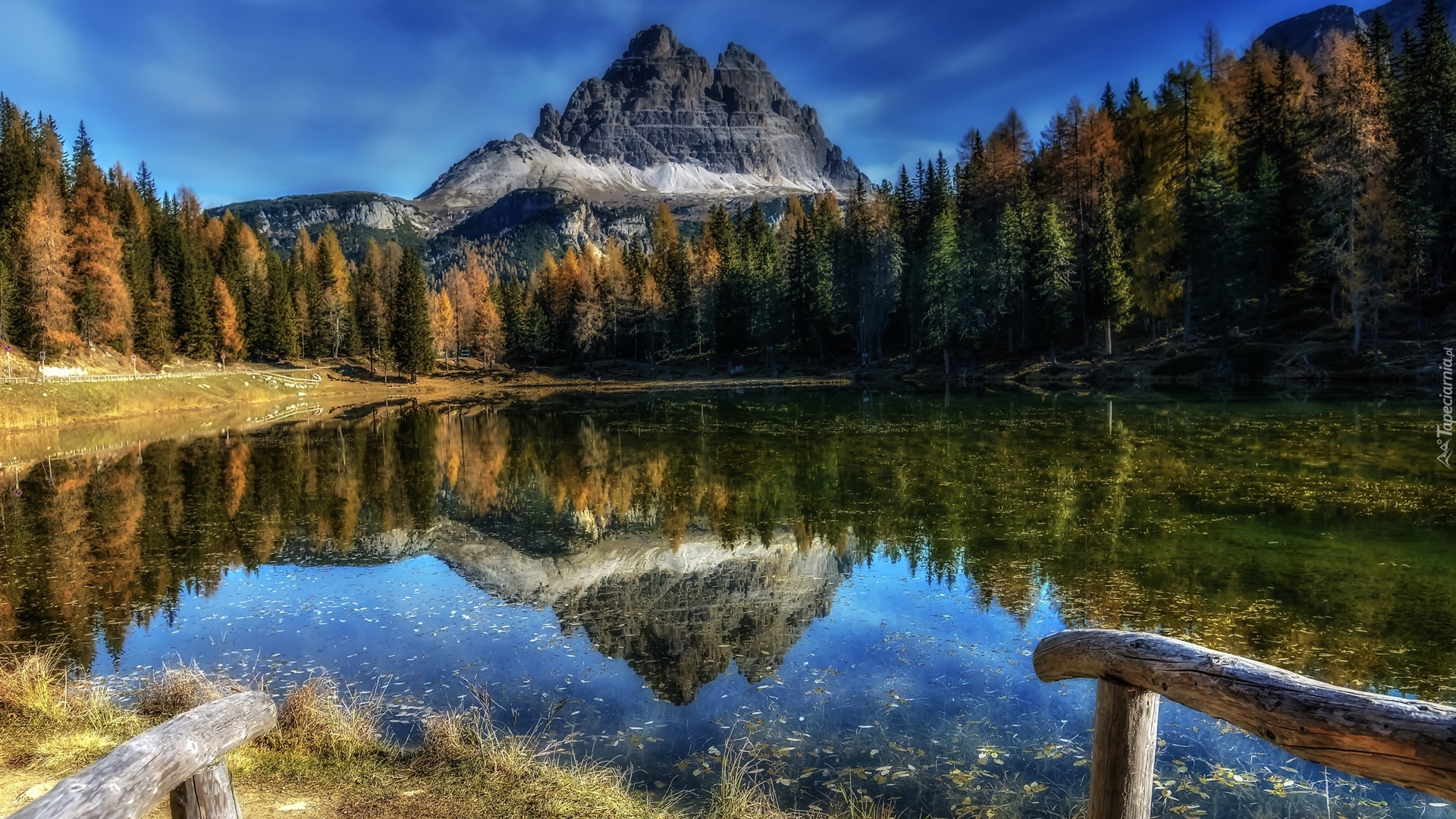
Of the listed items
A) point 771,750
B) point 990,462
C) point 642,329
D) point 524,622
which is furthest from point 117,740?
point 642,329

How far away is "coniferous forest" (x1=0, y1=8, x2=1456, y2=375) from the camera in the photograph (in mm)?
50062

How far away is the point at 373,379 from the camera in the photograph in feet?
307

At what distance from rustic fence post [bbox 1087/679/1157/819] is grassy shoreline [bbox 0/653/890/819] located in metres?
3.51

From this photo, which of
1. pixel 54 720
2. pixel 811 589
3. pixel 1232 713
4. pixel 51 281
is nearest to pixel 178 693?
pixel 54 720

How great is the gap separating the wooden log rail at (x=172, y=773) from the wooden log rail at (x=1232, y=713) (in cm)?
413

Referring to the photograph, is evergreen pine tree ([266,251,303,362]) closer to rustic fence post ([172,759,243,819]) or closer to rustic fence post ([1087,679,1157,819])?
rustic fence post ([172,759,243,819])

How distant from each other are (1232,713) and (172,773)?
453cm

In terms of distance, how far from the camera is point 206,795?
368 cm

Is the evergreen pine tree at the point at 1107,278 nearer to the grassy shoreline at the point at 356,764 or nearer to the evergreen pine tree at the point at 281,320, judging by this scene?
the grassy shoreline at the point at 356,764

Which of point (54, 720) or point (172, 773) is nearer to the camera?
point (172, 773)

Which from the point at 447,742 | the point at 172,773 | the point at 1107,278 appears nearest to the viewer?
the point at 172,773

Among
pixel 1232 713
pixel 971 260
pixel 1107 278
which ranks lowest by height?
pixel 1232 713

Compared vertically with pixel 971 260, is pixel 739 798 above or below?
below

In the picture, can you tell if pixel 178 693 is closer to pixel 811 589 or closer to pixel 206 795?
pixel 206 795
